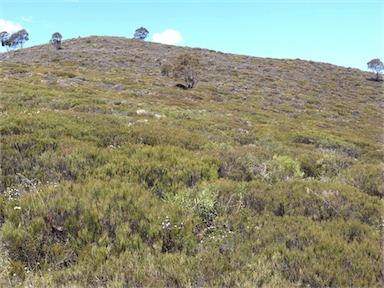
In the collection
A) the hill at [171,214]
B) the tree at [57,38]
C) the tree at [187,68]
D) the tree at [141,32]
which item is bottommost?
the hill at [171,214]

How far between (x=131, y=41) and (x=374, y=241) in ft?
309

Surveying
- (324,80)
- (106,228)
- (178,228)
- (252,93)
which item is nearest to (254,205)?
(178,228)

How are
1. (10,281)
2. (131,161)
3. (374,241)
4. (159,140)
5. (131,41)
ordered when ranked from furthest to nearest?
1. (131,41)
2. (159,140)
3. (131,161)
4. (374,241)
5. (10,281)

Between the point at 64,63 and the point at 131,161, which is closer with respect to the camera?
the point at 131,161

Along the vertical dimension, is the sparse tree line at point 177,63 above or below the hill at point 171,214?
above

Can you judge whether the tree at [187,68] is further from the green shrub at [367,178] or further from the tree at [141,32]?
the tree at [141,32]

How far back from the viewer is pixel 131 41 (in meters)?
90.9

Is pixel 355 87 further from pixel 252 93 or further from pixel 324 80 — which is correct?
pixel 252 93

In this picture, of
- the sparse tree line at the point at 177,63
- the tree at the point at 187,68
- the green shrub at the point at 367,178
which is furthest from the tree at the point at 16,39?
the green shrub at the point at 367,178

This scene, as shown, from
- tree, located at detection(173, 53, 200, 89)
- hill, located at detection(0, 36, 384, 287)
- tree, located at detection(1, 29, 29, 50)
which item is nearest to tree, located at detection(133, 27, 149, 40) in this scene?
tree, located at detection(1, 29, 29, 50)

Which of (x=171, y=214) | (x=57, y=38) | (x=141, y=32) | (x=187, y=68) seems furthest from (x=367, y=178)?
(x=141, y=32)

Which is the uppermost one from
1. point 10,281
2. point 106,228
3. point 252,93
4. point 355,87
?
point 355,87

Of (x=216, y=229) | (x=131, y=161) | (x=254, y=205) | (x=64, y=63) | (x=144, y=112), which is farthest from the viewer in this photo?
(x=64, y=63)

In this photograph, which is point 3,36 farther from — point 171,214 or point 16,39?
point 171,214
